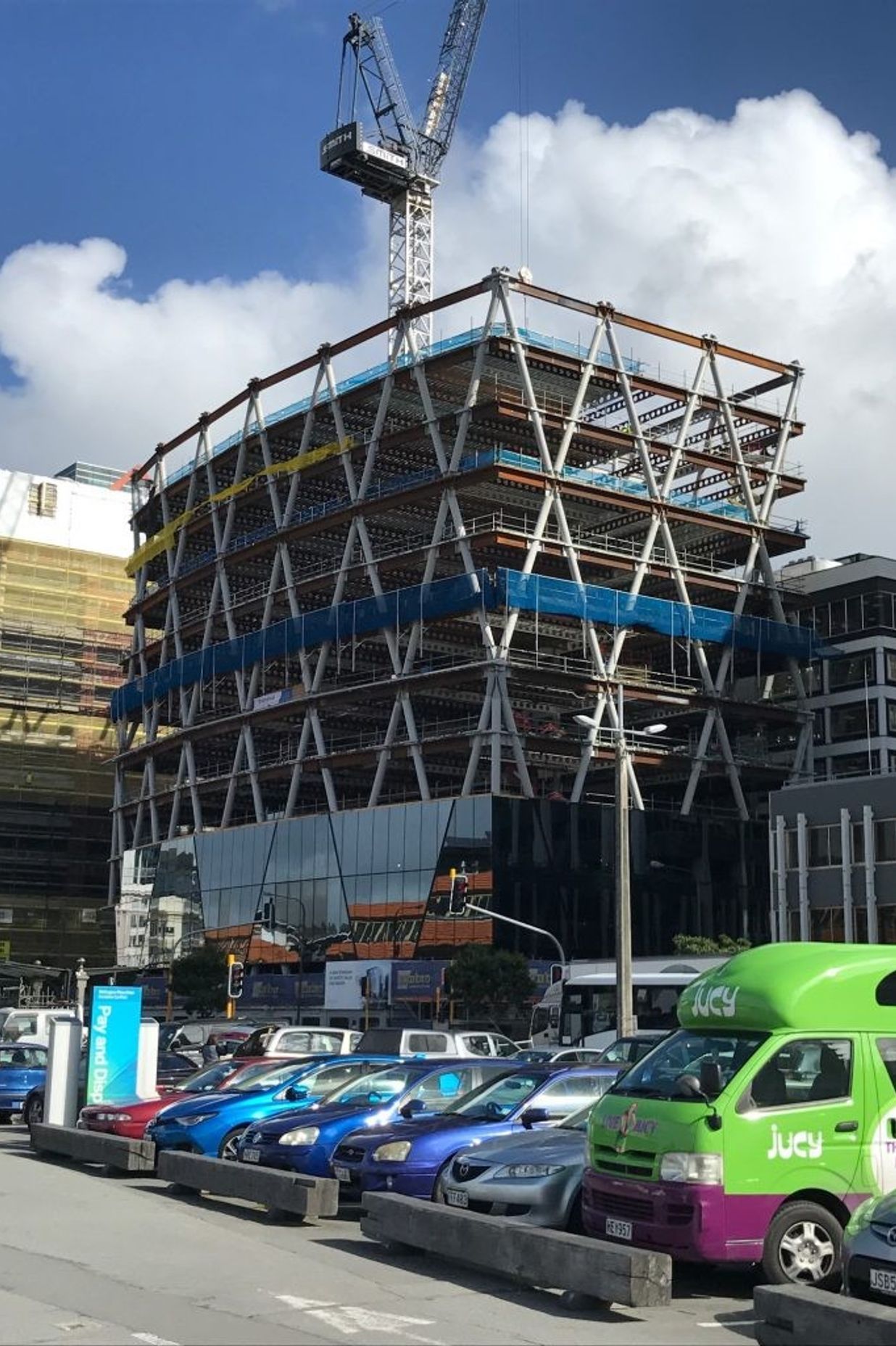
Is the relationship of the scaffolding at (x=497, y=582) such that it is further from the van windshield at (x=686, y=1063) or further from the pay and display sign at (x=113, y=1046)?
the van windshield at (x=686, y=1063)

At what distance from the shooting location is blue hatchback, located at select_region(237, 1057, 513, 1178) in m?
18.6

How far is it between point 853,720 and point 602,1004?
143 ft

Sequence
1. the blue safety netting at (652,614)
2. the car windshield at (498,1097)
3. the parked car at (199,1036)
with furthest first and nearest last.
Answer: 1. the blue safety netting at (652,614)
2. the parked car at (199,1036)
3. the car windshield at (498,1097)

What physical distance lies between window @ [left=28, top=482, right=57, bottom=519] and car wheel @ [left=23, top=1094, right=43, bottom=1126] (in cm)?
8277

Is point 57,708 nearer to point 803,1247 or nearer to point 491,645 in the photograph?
point 491,645

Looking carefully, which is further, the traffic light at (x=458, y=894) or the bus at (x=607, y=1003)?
the traffic light at (x=458, y=894)

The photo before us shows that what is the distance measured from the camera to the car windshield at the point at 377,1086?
65.1 ft

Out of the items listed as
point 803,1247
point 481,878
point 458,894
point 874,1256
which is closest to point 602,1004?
point 458,894

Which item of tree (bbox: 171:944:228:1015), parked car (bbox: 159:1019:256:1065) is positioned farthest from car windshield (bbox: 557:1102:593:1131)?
tree (bbox: 171:944:228:1015)

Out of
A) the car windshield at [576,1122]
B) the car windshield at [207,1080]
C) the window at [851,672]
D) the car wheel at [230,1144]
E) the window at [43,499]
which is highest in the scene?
the window at [43,499]

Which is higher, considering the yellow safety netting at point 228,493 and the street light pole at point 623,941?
the yellow safety netting at point 228,493

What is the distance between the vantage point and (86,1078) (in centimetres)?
2606

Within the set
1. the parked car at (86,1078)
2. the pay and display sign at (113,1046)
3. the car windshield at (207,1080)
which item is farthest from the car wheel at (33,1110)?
the car windshield at (207,1080)

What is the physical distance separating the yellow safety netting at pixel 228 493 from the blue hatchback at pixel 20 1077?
50.7 meters
